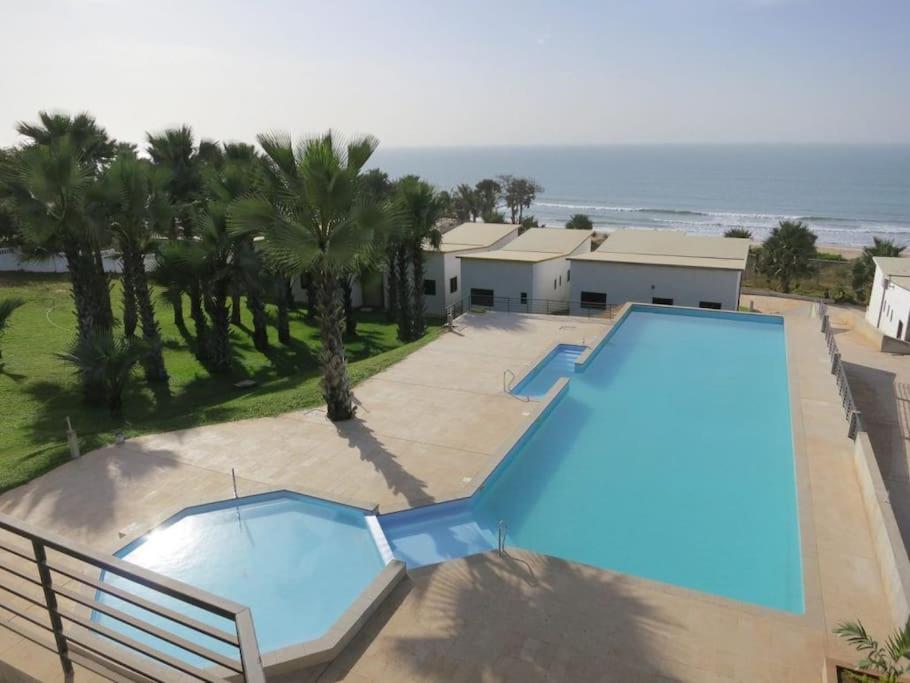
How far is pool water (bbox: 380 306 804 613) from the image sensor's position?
9016mm

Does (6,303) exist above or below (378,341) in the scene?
above

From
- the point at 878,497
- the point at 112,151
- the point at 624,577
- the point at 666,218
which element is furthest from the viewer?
the point at 666,218

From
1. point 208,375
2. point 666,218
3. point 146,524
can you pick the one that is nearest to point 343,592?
point 146,524

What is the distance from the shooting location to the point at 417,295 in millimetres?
23156

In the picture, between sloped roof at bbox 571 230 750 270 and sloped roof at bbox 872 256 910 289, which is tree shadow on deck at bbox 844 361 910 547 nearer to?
sloped roof at bbox 872 256 910 289

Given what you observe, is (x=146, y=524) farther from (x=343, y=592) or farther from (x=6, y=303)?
(x=6, y=303)

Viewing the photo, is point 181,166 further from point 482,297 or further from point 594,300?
point 594,300

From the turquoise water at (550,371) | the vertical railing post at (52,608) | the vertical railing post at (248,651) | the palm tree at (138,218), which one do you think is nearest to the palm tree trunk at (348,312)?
the palm tree at (138,218)

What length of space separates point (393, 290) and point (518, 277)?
5.36 metres

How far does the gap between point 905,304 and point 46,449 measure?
26918mm

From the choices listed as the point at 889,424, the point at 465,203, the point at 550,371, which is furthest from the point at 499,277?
the point at 465,203

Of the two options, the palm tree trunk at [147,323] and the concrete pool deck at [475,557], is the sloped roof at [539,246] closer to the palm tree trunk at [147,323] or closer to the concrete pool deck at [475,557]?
the concrete pool deck at [475,557]

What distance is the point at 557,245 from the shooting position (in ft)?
97.5

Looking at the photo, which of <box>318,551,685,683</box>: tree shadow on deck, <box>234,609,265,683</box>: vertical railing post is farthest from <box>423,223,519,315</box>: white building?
<box>234,609,265,683</box>: vertical railing post
